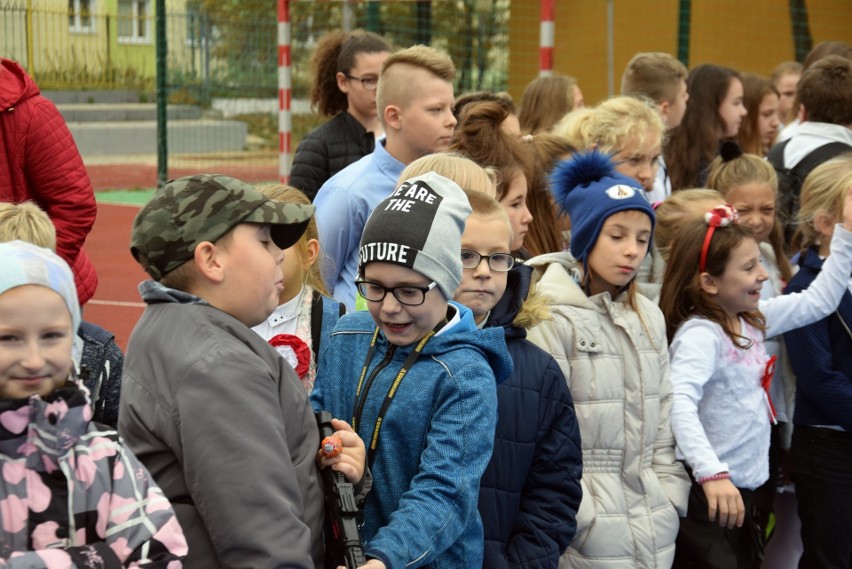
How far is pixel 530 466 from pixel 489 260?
0.59m

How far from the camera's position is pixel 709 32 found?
13992 mm

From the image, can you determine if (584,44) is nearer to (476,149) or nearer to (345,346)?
(476,149)

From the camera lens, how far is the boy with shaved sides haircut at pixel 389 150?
4344 mm

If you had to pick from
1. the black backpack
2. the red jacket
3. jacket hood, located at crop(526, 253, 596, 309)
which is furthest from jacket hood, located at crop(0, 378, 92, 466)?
the black backpack

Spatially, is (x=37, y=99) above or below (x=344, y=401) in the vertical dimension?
above

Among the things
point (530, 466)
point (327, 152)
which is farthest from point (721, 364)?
point (327, 152)

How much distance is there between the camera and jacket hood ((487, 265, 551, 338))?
3232 mm

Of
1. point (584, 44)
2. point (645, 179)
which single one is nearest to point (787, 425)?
point (645, 179)

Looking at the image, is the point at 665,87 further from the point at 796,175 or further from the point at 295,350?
the point at 295,350

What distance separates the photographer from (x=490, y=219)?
126 inches

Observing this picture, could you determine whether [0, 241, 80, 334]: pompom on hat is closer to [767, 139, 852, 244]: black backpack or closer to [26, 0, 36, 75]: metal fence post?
[767, 139, 852, 244]: black backpack

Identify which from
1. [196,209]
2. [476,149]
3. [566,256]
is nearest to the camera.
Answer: [196,209]

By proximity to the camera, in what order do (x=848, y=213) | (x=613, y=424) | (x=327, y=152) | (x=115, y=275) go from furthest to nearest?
(x=115, y=275)
(x=327, y=152)
(x=848, y=213)
(x=613, y=424)

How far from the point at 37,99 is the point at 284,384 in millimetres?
2351
